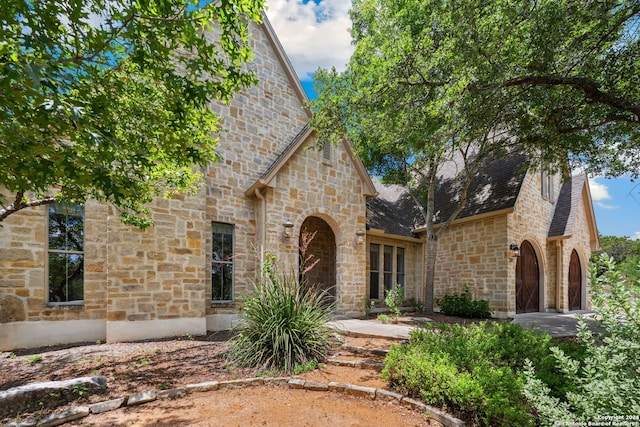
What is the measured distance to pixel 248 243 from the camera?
882 centimetres

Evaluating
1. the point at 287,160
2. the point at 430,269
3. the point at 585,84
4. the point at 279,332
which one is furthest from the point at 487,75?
the point at 430,269

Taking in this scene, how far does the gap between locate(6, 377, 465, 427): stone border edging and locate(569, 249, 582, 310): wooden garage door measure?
46.5ft

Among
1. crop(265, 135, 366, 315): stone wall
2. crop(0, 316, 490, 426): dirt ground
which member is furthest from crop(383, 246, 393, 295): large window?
crop(0, 316, 490, 426): dirt ground

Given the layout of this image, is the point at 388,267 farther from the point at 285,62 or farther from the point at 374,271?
the point at 285,62

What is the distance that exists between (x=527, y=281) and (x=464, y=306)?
3507mm

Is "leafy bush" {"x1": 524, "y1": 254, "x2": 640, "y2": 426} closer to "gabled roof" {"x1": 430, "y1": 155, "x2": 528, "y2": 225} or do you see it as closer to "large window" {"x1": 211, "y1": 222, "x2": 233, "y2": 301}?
"large window" {"x1": 211, "y1": 222, "x2": 233, "y2": 301}

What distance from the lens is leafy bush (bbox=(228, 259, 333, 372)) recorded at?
16.8 ft

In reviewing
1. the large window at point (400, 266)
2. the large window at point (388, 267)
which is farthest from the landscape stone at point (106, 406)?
the large window at point (400, 266)

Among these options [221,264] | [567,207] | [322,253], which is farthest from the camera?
[567,207]

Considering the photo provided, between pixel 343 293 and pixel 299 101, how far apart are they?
6442 mm

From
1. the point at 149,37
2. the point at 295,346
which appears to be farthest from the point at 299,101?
the point at 295,346

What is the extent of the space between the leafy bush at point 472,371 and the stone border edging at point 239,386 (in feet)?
0.54

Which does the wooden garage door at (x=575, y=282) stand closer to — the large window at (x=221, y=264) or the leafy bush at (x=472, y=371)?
the leafy bush at (x=472, y=371)

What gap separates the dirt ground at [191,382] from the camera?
3.61 metres
